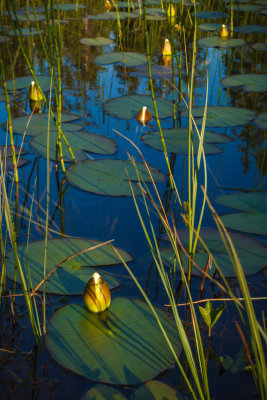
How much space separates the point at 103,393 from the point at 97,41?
4.27 metres

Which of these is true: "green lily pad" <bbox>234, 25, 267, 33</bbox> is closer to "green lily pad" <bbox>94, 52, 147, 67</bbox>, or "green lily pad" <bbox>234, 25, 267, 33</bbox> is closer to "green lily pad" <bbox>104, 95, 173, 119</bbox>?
"green lily pad" <bbox>94, 52, 147, 67</bbox>

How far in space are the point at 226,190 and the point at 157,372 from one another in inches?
48.6

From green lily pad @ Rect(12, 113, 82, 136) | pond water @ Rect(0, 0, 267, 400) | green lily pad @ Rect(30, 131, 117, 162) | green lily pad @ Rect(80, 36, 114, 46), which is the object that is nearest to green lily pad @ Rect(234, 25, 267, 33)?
pond water @ Rect(0, 0, 267, 400)

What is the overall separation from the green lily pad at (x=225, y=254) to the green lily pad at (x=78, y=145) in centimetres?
92

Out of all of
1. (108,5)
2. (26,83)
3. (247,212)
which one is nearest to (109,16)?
(108,5)

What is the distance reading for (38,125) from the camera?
2.88 metres

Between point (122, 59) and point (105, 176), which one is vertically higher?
point (122, 59)

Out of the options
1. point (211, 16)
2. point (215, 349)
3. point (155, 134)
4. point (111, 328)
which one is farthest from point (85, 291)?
point (211, 16)

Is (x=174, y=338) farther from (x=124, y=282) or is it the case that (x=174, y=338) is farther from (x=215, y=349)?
(x=124, y=282)

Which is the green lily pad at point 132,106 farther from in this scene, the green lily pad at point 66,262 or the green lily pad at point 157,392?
the green lily pad at point 157,392

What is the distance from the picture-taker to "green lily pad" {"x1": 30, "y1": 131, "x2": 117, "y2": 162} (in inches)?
101

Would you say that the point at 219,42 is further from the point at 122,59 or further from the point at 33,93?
the point at 33,93

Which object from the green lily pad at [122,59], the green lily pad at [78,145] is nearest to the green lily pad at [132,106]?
the green lily pad at [78,145]

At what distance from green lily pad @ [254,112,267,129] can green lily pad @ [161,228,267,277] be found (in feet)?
4.16
